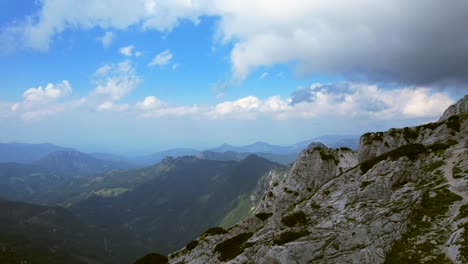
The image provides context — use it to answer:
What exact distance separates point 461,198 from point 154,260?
46847mm

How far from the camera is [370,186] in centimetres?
3919

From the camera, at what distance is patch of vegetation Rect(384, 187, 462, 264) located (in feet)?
83.1

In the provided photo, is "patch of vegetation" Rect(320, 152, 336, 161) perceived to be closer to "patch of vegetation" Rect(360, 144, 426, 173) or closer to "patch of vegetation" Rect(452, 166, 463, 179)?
"patch of vegetation" Rect(360, 144, 426, 173)

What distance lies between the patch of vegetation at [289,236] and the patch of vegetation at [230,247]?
997 centimetres

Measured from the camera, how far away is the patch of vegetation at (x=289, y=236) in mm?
31406

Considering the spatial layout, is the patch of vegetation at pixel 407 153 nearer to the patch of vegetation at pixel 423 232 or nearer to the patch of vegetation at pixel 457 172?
the patch of vegetation at pixel 457 172

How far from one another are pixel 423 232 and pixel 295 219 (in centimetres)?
1517

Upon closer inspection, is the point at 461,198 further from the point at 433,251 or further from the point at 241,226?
the point at 241,226

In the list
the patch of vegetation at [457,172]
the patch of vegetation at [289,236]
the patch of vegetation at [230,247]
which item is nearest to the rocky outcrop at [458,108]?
the patch of vegetation at [457,172]

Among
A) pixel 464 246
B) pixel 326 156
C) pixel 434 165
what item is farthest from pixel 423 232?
pixel 326 156

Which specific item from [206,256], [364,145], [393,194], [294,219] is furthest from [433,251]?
[364,145]

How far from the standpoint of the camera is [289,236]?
31969 mm

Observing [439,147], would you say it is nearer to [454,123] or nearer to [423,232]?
[454,123]

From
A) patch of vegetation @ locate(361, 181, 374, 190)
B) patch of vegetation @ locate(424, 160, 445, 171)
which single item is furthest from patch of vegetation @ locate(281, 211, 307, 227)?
patch of vegetation @ locate(424, 160, 445, 171)
